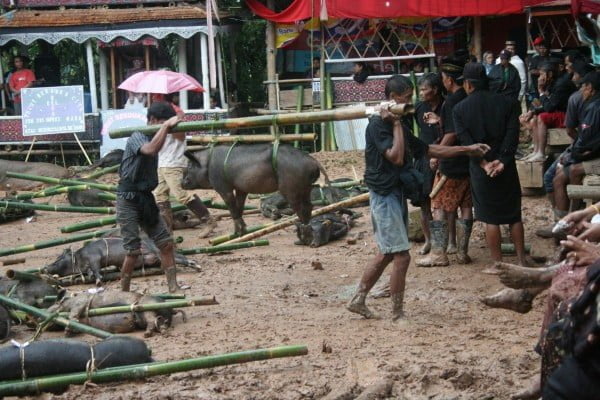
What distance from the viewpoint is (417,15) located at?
1964cm

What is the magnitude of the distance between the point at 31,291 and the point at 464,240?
4.26 meters

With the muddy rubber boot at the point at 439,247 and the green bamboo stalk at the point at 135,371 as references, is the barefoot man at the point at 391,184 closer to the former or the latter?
the green bamboo stalk at the point at 135,371

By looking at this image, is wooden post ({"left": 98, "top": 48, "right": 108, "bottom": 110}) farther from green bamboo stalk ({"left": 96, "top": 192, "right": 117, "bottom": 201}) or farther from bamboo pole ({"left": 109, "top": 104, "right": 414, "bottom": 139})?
bamboo pole ({"left": 109, "top": 104, "right": 414, "bottom": 139})

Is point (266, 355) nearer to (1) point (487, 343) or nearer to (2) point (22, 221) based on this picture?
(1) point (487, 343)

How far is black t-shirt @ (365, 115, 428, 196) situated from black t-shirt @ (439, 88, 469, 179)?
1934 mm

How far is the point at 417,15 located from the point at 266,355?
13434 millimetres

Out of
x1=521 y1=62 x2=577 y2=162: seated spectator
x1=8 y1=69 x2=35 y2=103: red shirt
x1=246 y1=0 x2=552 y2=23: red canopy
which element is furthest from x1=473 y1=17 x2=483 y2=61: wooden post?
x1=8 y1=69 x2=35 y2=103: red shirt

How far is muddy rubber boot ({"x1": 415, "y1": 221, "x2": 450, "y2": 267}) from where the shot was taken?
10.8 m

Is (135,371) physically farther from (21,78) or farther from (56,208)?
(21,78)

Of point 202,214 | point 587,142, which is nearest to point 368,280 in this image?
point 587,142

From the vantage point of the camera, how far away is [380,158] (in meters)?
8.43

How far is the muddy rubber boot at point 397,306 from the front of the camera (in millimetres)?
8594

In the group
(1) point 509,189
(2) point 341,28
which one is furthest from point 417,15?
(1) point 509,189

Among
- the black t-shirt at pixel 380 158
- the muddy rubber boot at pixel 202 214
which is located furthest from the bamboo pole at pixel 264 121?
the muddy rubber boot at pixel 202 214
